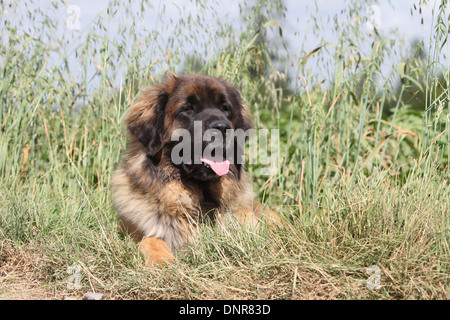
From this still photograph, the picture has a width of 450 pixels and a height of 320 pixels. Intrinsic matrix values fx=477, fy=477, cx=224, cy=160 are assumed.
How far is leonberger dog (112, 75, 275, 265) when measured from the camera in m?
2.82

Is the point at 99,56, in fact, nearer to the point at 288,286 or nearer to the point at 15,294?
the point at 15,294

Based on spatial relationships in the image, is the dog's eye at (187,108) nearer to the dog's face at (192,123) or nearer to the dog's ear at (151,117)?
the dog's face at (192,123)

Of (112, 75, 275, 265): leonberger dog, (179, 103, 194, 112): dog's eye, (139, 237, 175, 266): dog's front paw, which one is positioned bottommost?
(139, 237, 175, 266): dog's front paw

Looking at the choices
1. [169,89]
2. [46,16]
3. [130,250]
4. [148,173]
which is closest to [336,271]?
[130,250]

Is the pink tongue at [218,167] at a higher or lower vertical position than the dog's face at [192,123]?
lower

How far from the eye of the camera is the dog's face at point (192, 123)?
2.85 m

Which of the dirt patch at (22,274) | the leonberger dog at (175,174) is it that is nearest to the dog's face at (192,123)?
the leonberger dog at (175,174)

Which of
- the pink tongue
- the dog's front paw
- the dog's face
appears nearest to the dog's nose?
the dog's face

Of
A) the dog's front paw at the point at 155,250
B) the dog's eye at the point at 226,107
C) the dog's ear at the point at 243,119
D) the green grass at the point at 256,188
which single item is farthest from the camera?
the dog's ear at the point at 243,119

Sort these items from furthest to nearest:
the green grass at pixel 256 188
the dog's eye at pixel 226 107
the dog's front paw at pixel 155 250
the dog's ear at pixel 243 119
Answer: the dog's ear at pixel 243 119 → the dog's eye at pixel 226 107 → the dog's front paw at pixel 155 250 → the green grass at pixel 256 188

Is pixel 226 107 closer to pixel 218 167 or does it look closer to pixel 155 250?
pixel 218 167

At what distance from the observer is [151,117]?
10.0 ft

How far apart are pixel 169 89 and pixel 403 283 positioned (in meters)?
1.89

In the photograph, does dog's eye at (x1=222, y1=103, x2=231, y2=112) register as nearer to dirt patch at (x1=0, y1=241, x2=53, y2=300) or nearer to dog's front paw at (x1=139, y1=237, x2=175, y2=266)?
dog's front paw at (x1=139, y1=237, x2=175, y2=266)
